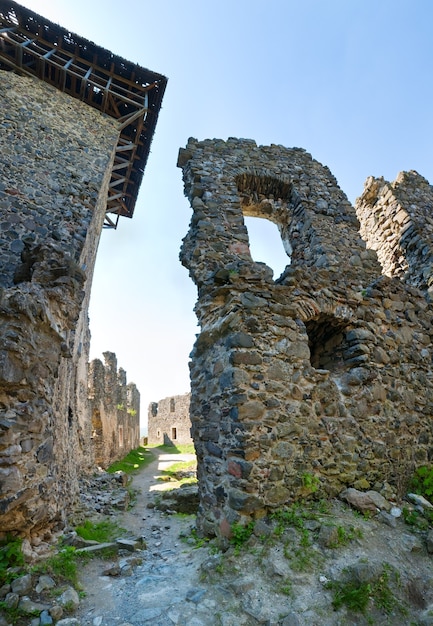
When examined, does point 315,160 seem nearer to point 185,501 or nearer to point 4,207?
point 4,207

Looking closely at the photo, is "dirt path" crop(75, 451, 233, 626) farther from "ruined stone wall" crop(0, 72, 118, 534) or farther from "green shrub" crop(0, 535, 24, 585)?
"ruined stone wall" crop(0, 72, 118, 534)

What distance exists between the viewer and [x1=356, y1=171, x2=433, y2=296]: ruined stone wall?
7.04 meters

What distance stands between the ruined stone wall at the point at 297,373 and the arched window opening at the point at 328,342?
0.02 m

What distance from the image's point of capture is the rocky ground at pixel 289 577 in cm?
228

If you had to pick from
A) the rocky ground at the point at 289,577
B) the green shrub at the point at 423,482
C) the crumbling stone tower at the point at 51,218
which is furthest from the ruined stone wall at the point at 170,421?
the rocky ground at the point at 289,577

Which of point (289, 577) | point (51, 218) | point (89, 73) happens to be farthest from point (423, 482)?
point (89, 73)

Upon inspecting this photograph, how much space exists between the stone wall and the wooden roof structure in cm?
776

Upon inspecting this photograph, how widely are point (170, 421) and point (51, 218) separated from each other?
2249 cm

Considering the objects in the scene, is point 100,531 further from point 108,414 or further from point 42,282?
point 108,414

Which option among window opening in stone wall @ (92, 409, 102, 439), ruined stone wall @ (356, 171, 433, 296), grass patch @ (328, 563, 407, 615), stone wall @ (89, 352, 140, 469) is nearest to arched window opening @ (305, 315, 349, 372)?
grass patch @ (328, 563, 407, 615)

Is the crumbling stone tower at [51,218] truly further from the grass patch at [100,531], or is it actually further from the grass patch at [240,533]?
the grass patch at [240,533]

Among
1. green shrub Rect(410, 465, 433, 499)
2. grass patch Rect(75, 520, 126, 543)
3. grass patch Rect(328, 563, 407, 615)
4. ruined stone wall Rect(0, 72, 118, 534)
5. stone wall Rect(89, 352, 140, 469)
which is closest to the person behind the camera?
grass patch Rect(328, 563, 407, 615)

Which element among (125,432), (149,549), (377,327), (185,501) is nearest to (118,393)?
(125,432)

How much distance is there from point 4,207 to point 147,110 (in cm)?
764
